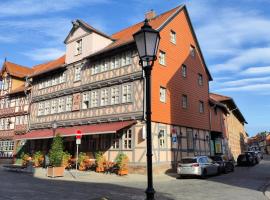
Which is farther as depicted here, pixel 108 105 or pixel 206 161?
pixel 108 105

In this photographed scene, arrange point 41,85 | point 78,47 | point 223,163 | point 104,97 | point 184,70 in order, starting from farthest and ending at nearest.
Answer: point 41,85, point 78,47, point 184,70, point 104,97, point 223,163

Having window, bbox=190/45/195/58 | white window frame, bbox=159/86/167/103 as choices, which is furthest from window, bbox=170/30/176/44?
white window frame, bbox=159/86/167/103

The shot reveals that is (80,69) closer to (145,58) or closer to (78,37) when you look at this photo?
(78,37)

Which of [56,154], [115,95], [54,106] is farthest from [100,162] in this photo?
[54,106]

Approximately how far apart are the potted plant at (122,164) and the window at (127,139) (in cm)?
96

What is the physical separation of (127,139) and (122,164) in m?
2.09

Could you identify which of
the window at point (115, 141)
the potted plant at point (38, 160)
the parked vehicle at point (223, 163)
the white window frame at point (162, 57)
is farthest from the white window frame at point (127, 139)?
the potted plant at point (38, 160)

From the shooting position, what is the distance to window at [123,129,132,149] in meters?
22.0

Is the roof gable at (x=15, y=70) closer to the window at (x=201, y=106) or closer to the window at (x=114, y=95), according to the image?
the window at (x=114, y=95)

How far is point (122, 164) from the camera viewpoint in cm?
2075

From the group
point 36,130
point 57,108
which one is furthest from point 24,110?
point 57,108

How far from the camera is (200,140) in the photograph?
2844 cm

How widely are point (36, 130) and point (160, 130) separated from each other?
48.5ft

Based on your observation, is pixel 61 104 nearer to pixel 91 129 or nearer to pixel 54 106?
pixel 54 106
